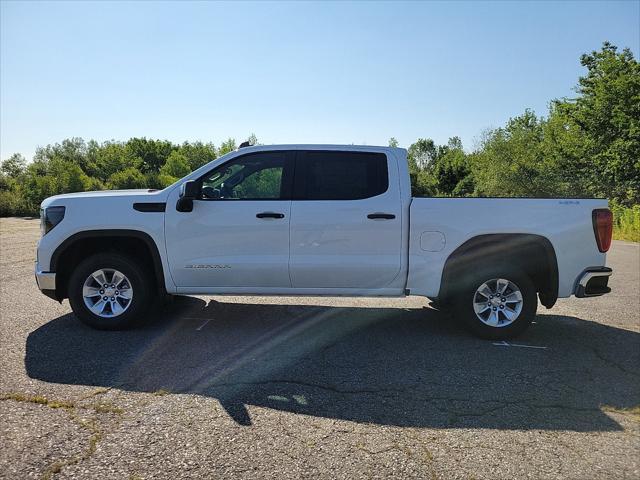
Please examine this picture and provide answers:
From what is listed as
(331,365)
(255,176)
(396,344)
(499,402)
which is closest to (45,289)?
(255,176)

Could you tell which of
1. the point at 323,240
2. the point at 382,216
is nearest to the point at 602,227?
the point at 382,216

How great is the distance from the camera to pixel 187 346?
208 inches

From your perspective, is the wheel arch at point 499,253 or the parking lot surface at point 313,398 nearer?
the parking lot surface at point 313,398

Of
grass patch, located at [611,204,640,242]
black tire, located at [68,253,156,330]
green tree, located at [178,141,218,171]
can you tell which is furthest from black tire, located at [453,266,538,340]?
green tree, located at [178,141,218,171]

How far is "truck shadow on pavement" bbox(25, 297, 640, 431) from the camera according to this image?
3840mm

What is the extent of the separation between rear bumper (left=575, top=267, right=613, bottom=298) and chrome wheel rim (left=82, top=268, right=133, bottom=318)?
490 cm

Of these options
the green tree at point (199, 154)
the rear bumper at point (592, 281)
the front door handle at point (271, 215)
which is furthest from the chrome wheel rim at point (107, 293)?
the green tree at point (199, 154)

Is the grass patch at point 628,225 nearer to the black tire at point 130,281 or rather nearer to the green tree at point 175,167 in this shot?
the black tire at point 130,281

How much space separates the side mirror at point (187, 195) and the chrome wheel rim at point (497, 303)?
10.6ft

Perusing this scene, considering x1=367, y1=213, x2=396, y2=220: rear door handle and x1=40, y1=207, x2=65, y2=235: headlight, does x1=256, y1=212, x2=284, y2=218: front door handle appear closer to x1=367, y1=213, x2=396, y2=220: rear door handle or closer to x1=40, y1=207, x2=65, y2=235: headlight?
x1=367, y1=213, x2=396, y2=220: rear door handle

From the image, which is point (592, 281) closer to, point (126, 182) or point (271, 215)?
point (271, 215)

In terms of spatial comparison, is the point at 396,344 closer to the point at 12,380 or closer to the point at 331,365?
the point at 331,365

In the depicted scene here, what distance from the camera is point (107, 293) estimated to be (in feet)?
19.0

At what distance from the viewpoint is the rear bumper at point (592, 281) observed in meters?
5.45
